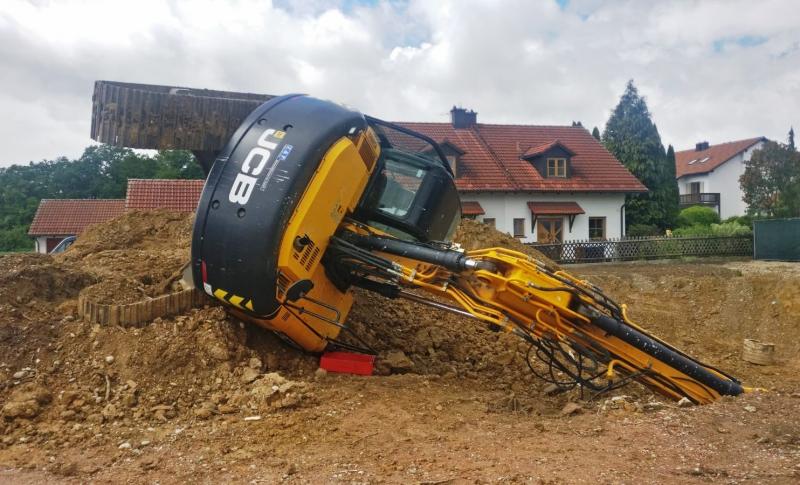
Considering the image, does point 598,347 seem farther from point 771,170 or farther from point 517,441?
point 771,170

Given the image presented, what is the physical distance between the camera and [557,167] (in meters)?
24.6

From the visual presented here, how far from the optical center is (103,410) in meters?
4.60

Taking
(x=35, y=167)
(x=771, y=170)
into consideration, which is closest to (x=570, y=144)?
(x=771, y=170)

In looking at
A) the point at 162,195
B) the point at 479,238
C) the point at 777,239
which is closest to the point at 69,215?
the point at 162,195

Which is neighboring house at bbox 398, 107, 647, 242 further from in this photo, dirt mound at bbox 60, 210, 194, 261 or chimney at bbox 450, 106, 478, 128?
dirt mound at bbox 60, 210, 194, 261

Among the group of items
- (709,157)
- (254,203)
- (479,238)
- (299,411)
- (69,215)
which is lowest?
(299,411)

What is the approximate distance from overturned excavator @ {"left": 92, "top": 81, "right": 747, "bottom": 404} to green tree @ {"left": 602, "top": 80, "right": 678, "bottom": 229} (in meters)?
24.1

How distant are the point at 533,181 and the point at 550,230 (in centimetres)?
194

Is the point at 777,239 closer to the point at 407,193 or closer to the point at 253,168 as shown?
the point at 407,193

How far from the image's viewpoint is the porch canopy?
2334 cm

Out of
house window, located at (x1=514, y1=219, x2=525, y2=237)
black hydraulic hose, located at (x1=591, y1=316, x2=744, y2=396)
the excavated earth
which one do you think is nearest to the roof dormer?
house window, located at (x1=514, y1=219, x2=525, y2=237)

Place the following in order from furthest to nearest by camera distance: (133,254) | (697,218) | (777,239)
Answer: (697,218) → (777,239) → (133,254)

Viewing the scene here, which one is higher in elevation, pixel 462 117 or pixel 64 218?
pixel 462 117

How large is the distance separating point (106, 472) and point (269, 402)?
1.22m
